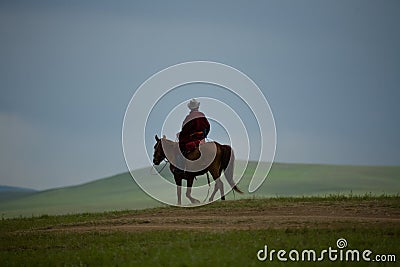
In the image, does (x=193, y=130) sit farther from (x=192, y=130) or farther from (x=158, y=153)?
(x=158, y=153)

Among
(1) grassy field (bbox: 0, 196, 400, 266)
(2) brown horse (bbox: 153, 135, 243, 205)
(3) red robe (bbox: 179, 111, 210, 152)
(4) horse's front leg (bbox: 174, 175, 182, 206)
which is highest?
(3) red robe (bbox: 179, 111, 210, 152)

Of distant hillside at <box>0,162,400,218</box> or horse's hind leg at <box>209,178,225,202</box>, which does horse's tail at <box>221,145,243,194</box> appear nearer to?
horse's hind leg at <box>209,178,225,202</box>

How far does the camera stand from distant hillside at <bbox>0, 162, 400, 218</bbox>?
7925 centimetres

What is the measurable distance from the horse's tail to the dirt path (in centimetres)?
282

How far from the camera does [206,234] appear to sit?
21.3 metres

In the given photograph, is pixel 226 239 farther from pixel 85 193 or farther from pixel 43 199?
pixel 85 193

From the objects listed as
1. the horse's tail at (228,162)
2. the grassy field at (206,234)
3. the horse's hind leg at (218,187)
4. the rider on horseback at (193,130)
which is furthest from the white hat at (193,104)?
the grassy field at (206,234)

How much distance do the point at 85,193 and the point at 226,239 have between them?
260 ft

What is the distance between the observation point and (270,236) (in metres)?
20.9

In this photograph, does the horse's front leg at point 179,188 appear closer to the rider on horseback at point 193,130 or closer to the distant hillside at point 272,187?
the rider on horseback at point 193,130

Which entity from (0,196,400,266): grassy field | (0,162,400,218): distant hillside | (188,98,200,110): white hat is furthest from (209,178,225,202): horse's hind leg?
(0,162,400,218): distant hillside

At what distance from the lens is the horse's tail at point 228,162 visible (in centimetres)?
3078

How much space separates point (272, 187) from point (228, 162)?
55033 millimetres

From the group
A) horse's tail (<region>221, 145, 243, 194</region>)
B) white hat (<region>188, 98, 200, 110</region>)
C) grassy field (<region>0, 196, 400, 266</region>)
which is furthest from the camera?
horse's tail (<region>221, 145, 243, 194</region>)
